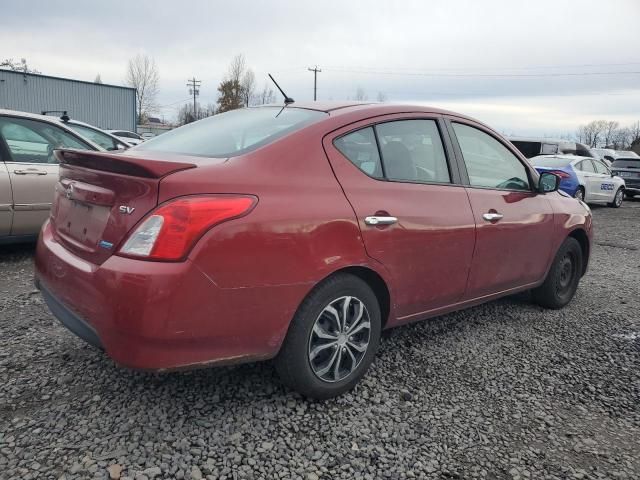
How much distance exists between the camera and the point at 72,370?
2.96 meters

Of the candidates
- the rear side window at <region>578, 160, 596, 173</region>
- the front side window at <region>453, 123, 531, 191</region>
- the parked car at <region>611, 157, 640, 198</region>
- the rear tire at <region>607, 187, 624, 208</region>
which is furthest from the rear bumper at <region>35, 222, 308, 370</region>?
the parked car at <region>611, 157, 640, 198</region>

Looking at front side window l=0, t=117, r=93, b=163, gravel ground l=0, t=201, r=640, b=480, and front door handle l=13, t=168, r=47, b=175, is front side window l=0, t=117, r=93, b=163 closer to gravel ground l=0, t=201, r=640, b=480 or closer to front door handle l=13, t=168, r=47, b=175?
front door handle l=13, t=168, r=47, b=175

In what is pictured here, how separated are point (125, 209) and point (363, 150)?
1.32 m

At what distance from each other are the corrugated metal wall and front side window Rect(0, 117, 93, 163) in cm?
2595

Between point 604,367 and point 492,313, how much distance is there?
1.08 m

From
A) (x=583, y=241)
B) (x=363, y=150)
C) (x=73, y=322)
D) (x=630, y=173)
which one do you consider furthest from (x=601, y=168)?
(x=73, y=322)

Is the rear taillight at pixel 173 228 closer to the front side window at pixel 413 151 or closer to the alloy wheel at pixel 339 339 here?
the alloy wheel at pixel 339 339

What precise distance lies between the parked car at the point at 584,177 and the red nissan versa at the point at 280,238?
394 inches

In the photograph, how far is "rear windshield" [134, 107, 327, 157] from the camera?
271 centimetres

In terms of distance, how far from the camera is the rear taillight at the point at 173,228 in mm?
2154

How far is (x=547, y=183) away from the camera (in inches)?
164

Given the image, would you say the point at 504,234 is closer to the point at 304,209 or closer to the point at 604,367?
the point at 604,367

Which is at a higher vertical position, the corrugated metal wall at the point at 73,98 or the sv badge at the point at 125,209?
the corrugated metal wall at the point at 73,98

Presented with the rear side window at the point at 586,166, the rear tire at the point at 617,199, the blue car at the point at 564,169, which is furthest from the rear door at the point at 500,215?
the rear tire at the point at 617,199
